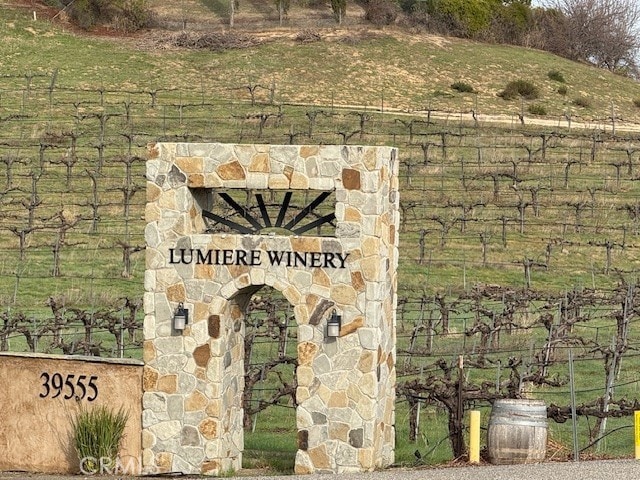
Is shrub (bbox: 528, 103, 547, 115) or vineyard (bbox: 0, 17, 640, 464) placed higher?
shrub (bbox: 528, 103, 547, 115)

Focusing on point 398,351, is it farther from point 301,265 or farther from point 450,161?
point 450,161

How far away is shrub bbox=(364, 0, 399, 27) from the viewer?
88.7 metres

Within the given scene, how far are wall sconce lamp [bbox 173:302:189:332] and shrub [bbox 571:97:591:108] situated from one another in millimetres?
57142

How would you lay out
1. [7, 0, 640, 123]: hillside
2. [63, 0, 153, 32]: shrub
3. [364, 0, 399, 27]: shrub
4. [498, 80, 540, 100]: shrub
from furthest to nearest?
[364, 0, 399, 27]: shrub < [63, 0, 153, 32]: shrub < [498, 80, 540, 100]: shrub < [7, 0, 640, 123]: hillside

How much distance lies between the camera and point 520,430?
20391mm

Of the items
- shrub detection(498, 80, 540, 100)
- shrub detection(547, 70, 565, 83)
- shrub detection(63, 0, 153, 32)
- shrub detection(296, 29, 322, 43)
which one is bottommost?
shrub detection(498, 80, 540, 100)

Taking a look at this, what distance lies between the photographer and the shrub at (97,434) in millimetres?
21312

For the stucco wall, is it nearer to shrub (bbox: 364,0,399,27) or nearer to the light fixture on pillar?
the light fixture on pillar

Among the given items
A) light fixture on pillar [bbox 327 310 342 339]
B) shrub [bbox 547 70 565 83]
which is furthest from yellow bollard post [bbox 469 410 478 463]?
shrub [bbox 547 70 565 83]

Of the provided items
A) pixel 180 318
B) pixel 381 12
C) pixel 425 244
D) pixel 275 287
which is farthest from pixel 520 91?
pixel 180 318

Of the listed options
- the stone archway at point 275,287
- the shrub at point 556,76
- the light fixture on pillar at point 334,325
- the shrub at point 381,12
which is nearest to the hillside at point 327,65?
the shrub at point 556,76

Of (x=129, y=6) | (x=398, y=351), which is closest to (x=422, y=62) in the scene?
(x=129, y=6)

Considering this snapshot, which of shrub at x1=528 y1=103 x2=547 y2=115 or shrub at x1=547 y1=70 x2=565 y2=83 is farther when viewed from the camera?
shrub at x1=547 y1=70 x2=565 y2=83

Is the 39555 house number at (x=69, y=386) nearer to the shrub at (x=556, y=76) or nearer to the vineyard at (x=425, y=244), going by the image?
the vineyard at (x=425, y=244)
